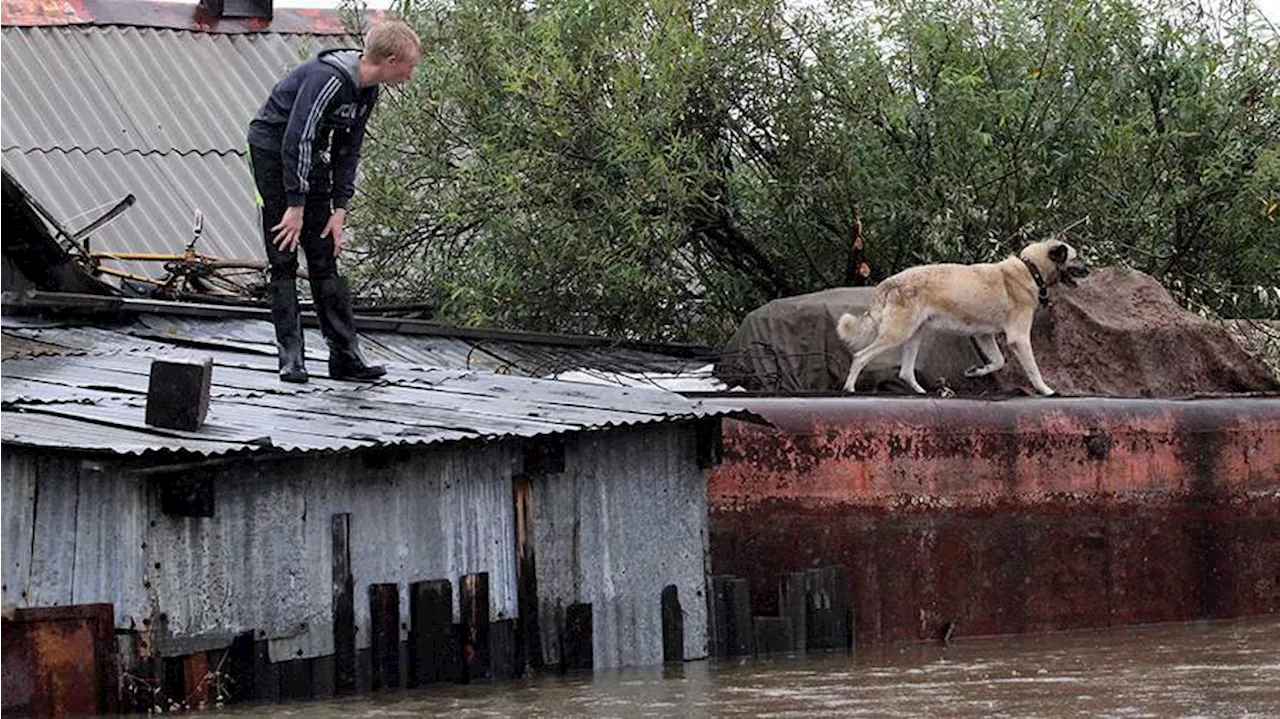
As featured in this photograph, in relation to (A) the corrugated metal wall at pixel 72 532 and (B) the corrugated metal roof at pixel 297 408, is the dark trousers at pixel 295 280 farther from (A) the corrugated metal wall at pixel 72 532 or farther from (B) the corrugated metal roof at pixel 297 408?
(A) the corrugated metal wall at pixel 72 532

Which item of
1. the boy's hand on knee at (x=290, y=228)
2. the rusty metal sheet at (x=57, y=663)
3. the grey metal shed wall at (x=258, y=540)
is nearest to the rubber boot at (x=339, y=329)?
the boy's hand on knee at (x=290, y=228)

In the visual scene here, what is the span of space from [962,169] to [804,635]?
4930 mm

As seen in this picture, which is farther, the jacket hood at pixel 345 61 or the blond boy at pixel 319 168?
the jacket hood at pixel 345 61

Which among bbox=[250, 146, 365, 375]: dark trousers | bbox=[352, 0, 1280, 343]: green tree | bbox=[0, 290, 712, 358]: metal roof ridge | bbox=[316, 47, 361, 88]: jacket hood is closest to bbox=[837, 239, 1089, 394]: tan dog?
bbox=[352, 0, 1280, 343]: green tree

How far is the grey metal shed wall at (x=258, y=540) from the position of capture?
9.86 meters

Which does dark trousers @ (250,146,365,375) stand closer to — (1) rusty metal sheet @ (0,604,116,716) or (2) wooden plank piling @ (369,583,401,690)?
(2) wooden plank piling @ (369,583,401,690)

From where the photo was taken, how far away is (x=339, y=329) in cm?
1220

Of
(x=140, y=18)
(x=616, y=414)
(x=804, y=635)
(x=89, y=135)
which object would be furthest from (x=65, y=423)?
(x=140, y=18)

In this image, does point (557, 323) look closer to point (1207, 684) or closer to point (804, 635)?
point (804, 635)

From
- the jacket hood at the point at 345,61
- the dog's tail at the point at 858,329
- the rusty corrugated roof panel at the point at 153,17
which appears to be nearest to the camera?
the jacket hood at the point at 345,61

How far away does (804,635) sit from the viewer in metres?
13.1

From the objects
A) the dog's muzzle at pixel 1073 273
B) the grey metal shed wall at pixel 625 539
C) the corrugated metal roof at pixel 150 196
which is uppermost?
the corrugated metal roof at pixel 150 196

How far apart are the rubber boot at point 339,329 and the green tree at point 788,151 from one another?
431 centimetres

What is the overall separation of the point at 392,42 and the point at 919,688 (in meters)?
3.82
